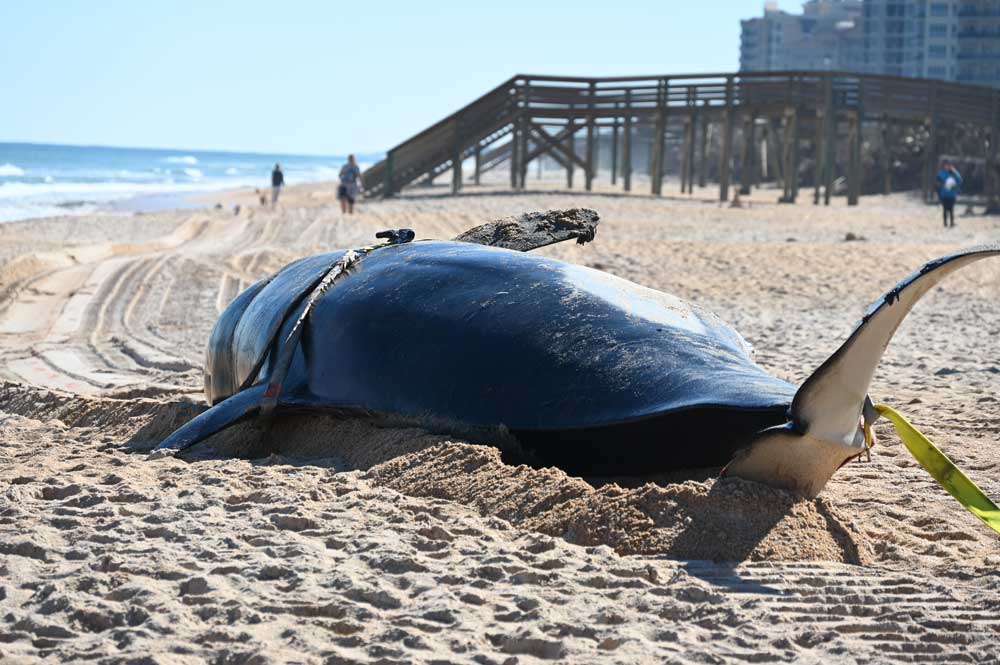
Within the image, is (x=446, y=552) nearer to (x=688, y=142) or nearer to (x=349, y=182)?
(x=349, y=182)

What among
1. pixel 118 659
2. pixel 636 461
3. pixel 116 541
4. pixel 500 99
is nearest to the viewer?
pixel 118 659

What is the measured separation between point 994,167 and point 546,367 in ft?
92.6

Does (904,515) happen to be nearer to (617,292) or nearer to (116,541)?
(617,292)

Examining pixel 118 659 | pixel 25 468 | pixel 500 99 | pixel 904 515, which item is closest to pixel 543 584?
pixel 118 659

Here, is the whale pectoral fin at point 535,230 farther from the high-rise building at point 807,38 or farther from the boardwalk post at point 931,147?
the high-rise building at point 807,38

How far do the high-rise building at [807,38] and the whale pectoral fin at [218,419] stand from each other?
115 meters

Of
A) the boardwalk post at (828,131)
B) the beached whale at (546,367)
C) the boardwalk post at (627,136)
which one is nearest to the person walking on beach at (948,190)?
the boardwalk post at (828,131)

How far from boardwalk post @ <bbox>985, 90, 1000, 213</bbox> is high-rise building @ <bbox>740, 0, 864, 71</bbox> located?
84.9 metres

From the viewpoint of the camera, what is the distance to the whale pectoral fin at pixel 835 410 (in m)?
3.39

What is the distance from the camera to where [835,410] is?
3.63m

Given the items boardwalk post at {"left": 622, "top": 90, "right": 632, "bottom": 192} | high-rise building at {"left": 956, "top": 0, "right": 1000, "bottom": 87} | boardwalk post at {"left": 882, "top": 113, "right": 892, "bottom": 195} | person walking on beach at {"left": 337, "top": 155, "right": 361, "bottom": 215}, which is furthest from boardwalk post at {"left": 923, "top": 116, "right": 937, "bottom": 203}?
high-rise building at {"left": 956, "top": 0, "right": 1000, "bottom": 87}

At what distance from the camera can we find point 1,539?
392 centimetres

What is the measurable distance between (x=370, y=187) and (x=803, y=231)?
15414 millimetres

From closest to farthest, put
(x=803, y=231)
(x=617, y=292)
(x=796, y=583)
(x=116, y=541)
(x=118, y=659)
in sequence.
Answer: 1. (x=118, y=659)
2. (x=796, y=583)
3. (x=116, y=541)
4. (x=617, y=292)
5. (x=803, y=231)
